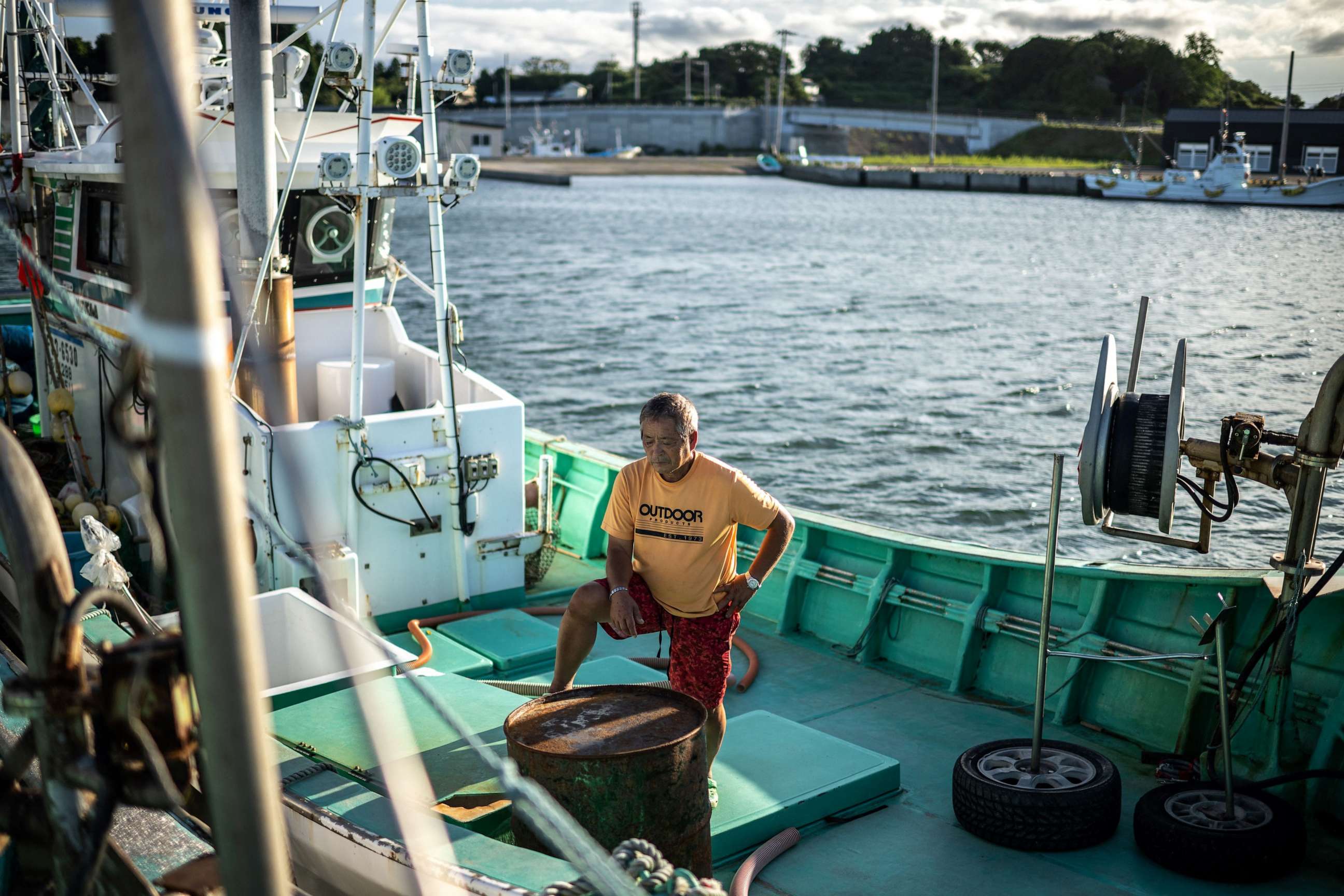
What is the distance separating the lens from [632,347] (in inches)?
1078

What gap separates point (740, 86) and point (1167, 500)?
455ft

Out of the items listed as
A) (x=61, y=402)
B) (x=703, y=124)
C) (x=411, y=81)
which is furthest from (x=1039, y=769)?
(x=703, y=124)

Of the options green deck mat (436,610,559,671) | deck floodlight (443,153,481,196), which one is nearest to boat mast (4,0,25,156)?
deck floodlight (443,153,481,196)

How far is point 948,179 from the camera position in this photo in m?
79.9

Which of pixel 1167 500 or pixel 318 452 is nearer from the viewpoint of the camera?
pixel 1167 500

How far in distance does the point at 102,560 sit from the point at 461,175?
2.84 meters

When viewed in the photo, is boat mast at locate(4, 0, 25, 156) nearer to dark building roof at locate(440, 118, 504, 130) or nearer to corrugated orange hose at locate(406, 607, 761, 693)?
corrugated orange hose at locate(406, 607, 761, 693)

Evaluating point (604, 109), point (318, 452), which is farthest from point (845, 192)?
point (318, 452)

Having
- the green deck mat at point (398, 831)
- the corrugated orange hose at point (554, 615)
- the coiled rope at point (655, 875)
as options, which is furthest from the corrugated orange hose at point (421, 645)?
the coiled rope at point (655, 875)

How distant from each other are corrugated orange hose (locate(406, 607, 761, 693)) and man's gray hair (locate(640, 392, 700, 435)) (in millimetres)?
2252

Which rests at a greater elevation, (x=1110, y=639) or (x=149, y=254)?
(x=149, y=254)

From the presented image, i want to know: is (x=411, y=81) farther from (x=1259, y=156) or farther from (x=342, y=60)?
(x=1259, y=156)

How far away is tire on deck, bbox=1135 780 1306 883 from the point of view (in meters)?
4.70

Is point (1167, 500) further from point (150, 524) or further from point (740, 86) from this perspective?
point (740, 86)
